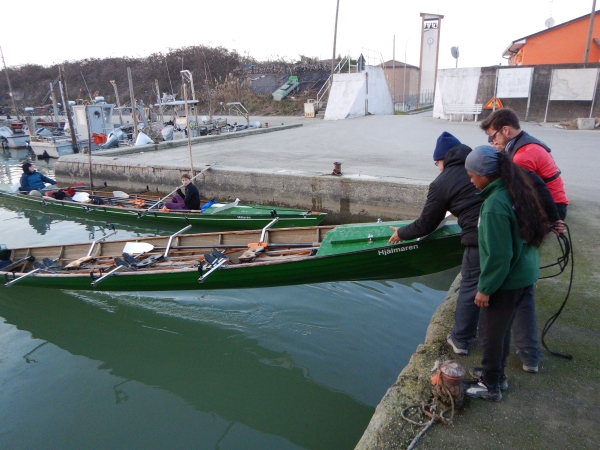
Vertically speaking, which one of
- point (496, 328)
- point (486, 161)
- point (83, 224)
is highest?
point (486, 161)

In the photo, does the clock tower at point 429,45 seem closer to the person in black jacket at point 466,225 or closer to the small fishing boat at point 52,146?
the small fishing boat at point 52,146

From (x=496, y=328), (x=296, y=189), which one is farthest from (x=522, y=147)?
(x=296, y=189)

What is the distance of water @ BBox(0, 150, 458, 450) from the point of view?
4241 millimetres

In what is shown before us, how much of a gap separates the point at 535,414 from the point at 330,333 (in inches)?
131

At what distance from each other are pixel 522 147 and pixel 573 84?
19045 millimetres

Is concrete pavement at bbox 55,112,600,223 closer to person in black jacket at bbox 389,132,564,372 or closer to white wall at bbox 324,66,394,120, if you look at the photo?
person in black jacket at bbox 389,132,564,372

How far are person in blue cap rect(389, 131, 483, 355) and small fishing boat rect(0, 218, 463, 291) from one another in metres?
1.41

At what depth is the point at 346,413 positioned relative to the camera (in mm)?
4297

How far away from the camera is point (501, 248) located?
2471mm

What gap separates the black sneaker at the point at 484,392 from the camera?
2760 mm

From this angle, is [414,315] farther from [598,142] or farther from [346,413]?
[598,142]

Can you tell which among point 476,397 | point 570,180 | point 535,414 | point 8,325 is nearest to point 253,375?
point 476,397

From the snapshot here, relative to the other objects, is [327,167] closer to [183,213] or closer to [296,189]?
[296,189]

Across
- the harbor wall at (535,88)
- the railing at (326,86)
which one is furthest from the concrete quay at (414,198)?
the railing at (326,86)
